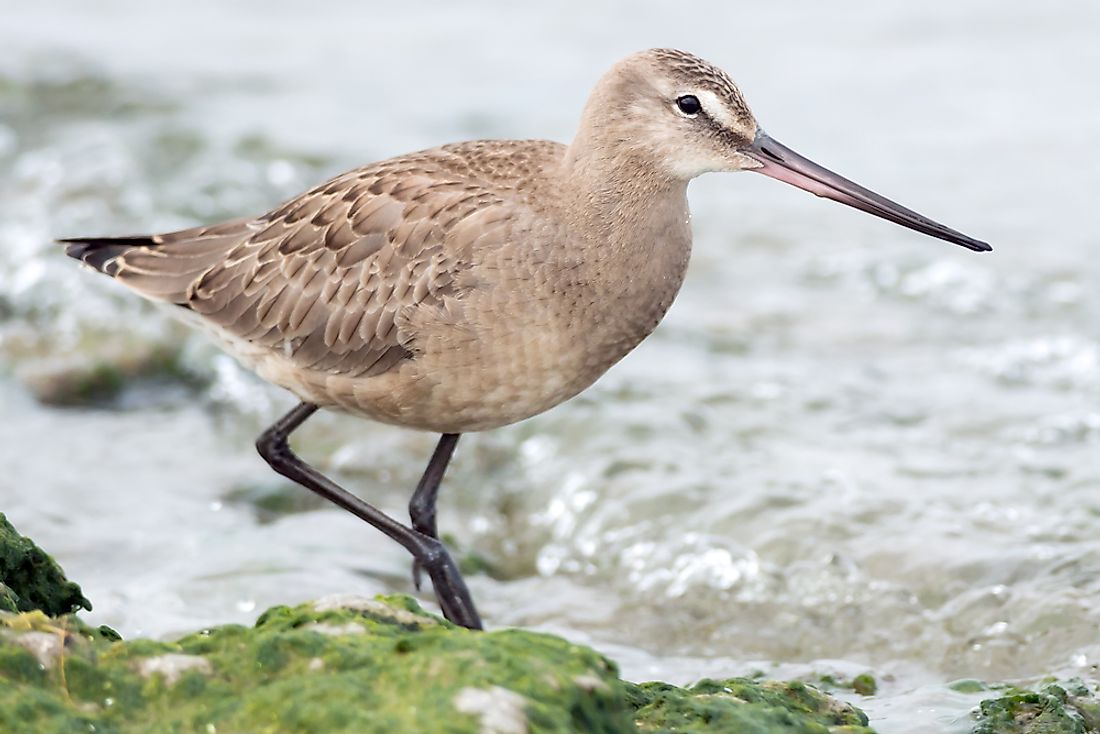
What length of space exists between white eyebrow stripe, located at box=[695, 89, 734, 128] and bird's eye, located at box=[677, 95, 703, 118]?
0.7 inches

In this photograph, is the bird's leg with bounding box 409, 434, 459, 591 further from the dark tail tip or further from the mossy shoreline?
the mossy shoreline

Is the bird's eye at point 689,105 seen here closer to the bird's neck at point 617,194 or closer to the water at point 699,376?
the bird's neck at point 617,194

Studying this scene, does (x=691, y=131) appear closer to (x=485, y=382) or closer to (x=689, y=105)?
Result: (x=689, y=105)

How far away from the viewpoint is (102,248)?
723 centimetres

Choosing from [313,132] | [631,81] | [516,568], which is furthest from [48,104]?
[631,81]

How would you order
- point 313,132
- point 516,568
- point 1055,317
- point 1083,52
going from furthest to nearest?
point 1083,52, point 313,132, point 1055,317, point 516,568

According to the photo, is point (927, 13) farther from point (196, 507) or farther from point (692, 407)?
point (196, 507)

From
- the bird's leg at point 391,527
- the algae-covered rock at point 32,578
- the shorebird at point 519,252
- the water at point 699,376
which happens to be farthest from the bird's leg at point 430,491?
the algae-covered rock at point 32,578

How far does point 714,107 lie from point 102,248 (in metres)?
3.10

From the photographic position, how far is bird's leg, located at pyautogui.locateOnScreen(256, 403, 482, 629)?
6.39 metres

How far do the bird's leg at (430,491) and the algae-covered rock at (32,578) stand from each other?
2388 millimetres

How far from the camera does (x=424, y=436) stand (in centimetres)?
905

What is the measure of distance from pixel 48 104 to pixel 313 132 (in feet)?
8.14

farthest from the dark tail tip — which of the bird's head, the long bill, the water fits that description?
the long bill
